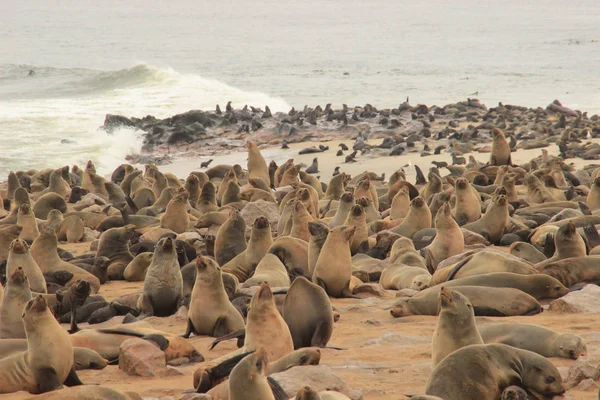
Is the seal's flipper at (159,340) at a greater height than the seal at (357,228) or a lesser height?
greater

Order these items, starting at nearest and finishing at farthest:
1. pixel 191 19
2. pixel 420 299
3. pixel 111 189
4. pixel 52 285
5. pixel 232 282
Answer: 1. pixel 420 299
2. pixel 232 282
3. pixel 52 285
4. pixel 111 189
5. pixel 191 19

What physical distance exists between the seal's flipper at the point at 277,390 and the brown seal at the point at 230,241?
14.0 ft

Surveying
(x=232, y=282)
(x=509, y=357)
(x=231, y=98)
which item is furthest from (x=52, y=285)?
(x=231, y=98)

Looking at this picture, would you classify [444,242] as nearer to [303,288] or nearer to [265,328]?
[303,288]

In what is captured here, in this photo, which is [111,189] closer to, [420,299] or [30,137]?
[420,299]

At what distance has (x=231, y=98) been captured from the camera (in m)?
31.8

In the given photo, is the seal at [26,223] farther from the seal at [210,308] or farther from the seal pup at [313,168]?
the seal pup at [313,168]

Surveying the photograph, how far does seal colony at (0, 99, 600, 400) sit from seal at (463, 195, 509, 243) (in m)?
0.02

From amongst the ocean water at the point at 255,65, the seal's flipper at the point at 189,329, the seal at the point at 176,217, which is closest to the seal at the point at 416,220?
the seal at the point at 176,217

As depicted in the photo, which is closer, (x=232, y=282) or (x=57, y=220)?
(x=232, y=282)

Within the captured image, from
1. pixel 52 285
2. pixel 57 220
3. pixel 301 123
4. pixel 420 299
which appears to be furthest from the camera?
pixel 301 123

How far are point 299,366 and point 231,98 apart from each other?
28.2 meters

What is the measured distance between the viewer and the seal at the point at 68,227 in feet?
33.2

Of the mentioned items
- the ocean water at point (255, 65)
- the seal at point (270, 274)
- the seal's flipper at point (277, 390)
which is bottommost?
the ocean water at point (255, 65)
